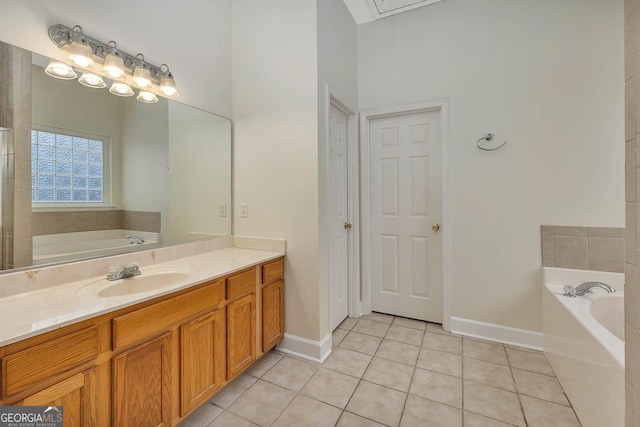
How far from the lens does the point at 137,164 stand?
1706 millimetres

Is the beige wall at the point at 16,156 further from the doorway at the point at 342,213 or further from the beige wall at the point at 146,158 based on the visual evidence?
the doorway at the point at 342,213

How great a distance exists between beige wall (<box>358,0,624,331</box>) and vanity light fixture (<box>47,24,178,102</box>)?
1981 mm

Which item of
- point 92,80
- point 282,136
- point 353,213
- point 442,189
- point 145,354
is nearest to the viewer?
point 145,354

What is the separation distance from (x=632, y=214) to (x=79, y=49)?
228cm

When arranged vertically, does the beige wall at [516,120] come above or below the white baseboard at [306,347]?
above

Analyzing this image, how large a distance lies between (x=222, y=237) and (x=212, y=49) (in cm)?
151

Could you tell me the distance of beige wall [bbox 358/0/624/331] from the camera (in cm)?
199

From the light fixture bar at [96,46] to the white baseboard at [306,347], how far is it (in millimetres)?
2076

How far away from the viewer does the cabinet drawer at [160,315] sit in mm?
1098

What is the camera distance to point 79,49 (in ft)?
4.53

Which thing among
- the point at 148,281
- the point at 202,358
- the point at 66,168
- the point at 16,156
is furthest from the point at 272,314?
the point at 16,156

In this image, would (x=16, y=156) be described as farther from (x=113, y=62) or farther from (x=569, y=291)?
(x=569, y=291)

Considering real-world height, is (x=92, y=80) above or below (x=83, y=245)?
above

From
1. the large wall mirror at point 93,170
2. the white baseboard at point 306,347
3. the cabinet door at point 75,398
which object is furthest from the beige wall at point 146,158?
the white baseboard at point 306,347
